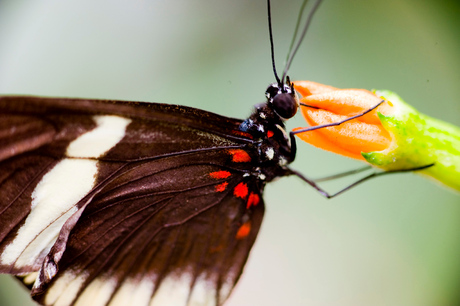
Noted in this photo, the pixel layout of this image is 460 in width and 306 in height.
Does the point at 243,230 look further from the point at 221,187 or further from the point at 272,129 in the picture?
the point at 272,129

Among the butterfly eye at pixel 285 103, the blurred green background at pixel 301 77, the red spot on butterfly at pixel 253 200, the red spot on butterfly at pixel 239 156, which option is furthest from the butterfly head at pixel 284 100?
the blurred green background at pixel 301 77

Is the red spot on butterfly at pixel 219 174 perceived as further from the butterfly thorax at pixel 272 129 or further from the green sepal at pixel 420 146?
the green sepal at pixel 420 146

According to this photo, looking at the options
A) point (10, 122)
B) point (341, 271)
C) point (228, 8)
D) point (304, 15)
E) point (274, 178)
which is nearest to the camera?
point (10, 122)

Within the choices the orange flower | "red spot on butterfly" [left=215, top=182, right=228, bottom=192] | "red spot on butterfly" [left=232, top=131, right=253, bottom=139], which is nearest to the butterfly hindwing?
"red spot on butterfly" [left=215, top=182, right=228, bottom=192]

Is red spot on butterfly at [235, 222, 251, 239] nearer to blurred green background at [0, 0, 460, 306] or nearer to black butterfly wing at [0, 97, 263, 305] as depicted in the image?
black butterfly wing at [0, 97, 263, 305]

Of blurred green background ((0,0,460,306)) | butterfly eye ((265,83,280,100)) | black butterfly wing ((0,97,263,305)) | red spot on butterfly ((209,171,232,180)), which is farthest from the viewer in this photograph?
blurred green background ((0,0,460,306))

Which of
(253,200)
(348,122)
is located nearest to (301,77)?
(253,200)

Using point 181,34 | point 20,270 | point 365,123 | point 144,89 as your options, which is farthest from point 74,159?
point 181,34

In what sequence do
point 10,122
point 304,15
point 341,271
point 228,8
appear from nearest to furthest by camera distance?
point 10,122
point 304,15
point 341,271
point 228,8

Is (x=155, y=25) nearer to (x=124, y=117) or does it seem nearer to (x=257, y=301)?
(x=124, y=117)
